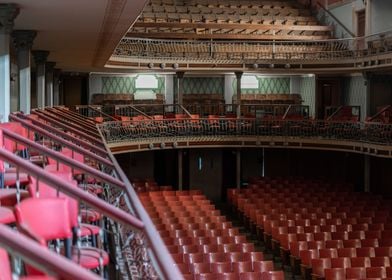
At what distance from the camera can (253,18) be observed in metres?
34.2

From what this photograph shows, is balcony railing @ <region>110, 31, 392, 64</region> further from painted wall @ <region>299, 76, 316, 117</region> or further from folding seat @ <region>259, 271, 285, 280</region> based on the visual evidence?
folding seat @ <region>259, 271, 285, 280</region>

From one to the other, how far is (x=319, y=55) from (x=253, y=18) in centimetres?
620

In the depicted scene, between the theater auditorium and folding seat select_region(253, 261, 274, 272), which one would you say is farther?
folding seat select_region(253, 261, 274, 272)

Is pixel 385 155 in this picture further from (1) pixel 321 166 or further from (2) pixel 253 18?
(2) pixel 253 18

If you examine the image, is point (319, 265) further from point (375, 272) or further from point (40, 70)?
point (40, 70)

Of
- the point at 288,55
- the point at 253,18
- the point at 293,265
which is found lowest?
the point at 293,265

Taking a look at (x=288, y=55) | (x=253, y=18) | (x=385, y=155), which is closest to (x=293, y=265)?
(x=385, y=155)

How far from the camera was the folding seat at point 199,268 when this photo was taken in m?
13.2

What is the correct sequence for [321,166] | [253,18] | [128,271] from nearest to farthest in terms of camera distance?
[128,271]
[321,166]
[253,18]

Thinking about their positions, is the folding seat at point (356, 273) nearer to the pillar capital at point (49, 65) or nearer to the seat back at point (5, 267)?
the seat back at point (5, 267)

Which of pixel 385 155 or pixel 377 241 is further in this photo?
pixel 385 155

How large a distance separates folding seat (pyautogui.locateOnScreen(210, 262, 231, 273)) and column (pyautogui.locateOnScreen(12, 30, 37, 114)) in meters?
5.80

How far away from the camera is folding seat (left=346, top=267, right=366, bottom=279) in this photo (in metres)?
13.6

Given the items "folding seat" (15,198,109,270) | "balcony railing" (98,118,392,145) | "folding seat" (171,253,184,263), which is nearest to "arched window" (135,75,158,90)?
"balcony railing" (98,118,392,145)
